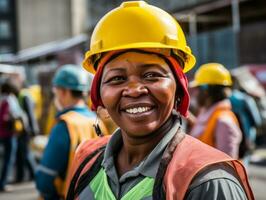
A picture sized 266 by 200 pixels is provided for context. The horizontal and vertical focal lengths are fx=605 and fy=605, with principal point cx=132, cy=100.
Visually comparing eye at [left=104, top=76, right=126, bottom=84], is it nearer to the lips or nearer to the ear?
the lips

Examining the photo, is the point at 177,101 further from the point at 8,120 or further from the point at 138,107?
the point at 8,120

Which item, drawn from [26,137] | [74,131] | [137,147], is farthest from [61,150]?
[26,137]

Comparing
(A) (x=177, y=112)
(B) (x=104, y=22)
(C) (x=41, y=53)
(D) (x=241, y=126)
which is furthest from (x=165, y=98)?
(C) (x=41, y=53)

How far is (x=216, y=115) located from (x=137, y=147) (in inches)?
107

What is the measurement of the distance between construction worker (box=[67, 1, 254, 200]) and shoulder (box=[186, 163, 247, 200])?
0.02 m

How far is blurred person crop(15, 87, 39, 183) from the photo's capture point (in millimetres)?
9883

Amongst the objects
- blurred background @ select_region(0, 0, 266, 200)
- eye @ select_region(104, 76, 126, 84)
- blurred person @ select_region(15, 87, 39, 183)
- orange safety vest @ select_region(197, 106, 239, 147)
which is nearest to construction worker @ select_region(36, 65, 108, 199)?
orange safety vest @ select_region(197, 106, 239, 147)

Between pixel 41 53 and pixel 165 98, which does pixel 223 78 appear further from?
pixel 41 53

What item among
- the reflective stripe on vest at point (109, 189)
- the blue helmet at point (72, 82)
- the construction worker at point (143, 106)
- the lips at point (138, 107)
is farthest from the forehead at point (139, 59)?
the blue helmet at point (72, 82)

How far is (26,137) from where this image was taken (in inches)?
402

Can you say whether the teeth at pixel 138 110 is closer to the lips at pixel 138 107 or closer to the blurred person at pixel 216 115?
the lips at pixel 138 107

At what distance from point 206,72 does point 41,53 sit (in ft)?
119

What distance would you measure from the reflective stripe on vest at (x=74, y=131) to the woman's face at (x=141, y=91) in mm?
1882

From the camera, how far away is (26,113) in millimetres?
9938
